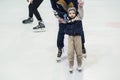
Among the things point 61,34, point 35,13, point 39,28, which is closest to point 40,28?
point 39,28

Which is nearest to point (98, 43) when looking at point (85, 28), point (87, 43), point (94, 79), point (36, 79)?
point (87, 43)

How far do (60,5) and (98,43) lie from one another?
103 centimetres

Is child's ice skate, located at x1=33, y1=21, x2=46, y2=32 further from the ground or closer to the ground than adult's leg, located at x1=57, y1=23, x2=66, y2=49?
closer to the ground

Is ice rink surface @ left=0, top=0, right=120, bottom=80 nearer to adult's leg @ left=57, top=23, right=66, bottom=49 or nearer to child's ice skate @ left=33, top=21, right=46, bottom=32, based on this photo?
child's ice skate @ left=33, top=21, right=46, bottom=32

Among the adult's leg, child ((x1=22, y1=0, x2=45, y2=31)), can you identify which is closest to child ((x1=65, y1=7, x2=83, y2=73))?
the adult's leg

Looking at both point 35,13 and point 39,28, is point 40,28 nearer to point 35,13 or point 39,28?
point 39,28

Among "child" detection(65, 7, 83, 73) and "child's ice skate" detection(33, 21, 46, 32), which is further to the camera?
"child's ice skate" detection(33, 21, 46, 32)

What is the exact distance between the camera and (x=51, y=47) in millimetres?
3859

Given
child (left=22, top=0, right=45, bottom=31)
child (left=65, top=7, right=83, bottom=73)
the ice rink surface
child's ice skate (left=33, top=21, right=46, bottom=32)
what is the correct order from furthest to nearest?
child's ice skate (left=33, top=21, right=46, bottom=32) → child (left=22, top=0, right=45, bottom=31) → the ice rink surface → child (left=65, top=7, right=83, bottom=73)

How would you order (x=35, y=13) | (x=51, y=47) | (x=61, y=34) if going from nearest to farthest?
(x=61, y=34)
(x=51, y=47)
(x=35, y=13)

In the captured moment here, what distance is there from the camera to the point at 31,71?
3.29 meters

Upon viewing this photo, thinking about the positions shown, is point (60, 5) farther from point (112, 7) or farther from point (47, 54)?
point (112, 7)

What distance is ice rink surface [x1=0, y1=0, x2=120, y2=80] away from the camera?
10.5 feet

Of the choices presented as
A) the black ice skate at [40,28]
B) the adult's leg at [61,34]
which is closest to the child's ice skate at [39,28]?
the black ice skate at [40,28]
